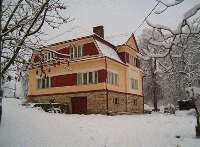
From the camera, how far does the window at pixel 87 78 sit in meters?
17.4

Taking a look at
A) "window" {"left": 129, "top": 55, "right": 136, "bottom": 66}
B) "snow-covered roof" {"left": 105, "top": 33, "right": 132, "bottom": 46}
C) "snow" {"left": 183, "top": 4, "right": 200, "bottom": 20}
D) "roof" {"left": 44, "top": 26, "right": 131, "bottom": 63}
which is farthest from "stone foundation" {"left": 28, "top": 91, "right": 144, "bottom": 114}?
"snow" {"left": 183, "top": 4, "right": 200, "bottom": 20}

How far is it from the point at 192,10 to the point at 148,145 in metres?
5.41

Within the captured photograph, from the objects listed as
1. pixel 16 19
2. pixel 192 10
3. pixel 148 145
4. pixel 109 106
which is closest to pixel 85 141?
pixel 148 145

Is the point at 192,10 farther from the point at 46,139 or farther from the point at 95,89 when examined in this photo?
the point at 95,89

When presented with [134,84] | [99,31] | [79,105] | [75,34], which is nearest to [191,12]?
[79,105]

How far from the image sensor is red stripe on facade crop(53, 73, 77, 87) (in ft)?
60.0

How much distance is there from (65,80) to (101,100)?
176 inches

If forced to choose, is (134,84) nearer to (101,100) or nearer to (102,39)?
(102,39)

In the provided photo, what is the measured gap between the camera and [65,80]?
18750 mm

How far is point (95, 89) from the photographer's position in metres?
17.1

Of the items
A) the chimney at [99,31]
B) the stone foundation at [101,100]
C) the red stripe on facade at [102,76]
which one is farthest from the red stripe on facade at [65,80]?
the chimney at [99,31]

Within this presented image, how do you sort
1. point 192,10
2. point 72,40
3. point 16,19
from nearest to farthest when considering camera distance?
1. point 192,10
2. point 16,19
3. point 72,40

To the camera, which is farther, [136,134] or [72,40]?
[72,40]

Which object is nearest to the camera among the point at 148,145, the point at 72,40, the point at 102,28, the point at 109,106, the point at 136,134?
the point at 148,145
